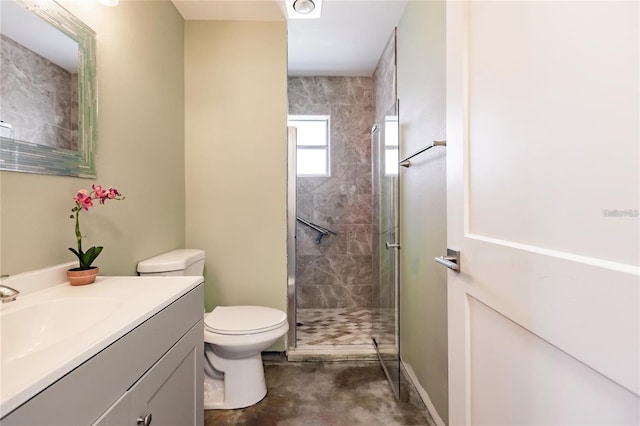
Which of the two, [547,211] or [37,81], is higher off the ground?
[37,81]

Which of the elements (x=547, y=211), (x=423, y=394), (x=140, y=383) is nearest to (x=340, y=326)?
(x=423, y=394)

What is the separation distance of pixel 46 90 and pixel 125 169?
0.50m

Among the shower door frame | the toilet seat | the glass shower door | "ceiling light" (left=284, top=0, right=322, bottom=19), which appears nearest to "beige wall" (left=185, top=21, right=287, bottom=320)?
the shower door frame

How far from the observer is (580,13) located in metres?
0.49

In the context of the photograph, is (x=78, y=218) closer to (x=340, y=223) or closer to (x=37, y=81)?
(x=37, y=81)

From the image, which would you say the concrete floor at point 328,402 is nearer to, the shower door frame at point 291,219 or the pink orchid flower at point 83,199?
the shower door frame at point 291,219

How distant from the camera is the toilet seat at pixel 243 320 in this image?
160cm

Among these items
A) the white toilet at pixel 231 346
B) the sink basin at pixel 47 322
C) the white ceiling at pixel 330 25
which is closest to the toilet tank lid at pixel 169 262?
the white toilet at pixel 231 346

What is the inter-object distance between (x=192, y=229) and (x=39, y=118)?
48.4 inches

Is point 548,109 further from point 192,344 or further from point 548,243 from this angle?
point 192,344

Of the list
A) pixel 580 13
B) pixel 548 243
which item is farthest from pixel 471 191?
pixel 580 13

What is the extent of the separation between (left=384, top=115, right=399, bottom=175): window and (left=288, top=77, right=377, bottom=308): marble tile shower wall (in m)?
1.18

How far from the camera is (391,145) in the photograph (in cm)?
199

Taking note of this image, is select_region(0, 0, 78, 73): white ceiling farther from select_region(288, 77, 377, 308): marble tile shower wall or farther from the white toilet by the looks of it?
select_region(288, 77, 377, 308): marble tile shower wall
